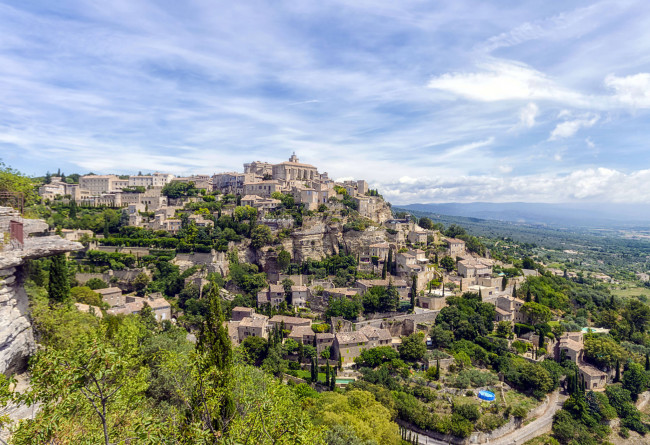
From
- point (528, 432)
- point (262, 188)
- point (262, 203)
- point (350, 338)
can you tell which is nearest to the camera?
point (528, 432)

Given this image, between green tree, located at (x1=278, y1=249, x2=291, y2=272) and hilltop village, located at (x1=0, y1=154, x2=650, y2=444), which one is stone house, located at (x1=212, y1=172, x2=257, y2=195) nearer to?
hilltop village, located at (x1=0, y1=154, x2=650, y2=444)

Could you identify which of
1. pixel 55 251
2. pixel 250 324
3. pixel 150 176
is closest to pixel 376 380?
pixel 250 324

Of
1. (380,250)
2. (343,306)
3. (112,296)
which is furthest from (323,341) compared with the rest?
(112,296)

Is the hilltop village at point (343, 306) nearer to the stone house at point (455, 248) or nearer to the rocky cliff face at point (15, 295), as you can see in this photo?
the rocky cliff face at point (15, 295)

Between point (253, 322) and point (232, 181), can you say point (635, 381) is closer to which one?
point (253, 322)

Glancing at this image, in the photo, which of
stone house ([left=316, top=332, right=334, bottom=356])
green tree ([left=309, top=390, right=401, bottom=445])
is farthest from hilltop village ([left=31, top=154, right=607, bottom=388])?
green tree ([left=309, top=390, right=401, bottom=445])

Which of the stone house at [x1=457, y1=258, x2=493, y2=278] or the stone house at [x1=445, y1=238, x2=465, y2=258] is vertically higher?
the stone house at [x1=445, y1=238, x2=465, y2=258]
